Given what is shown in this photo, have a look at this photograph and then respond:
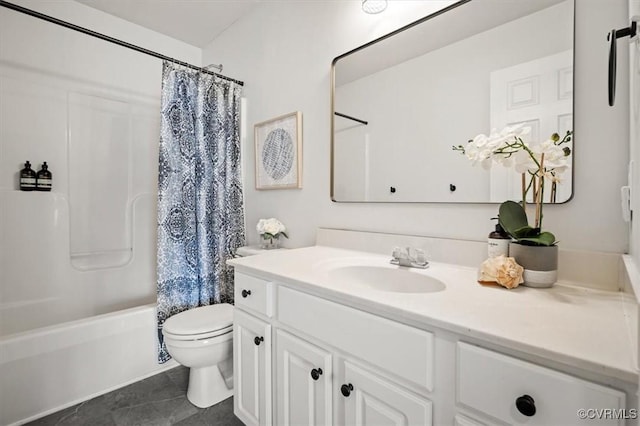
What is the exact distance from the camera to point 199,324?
5.08ft

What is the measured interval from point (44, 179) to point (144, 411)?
1.66m

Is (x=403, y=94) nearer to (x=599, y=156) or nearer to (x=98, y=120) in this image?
(x=599, y=156)

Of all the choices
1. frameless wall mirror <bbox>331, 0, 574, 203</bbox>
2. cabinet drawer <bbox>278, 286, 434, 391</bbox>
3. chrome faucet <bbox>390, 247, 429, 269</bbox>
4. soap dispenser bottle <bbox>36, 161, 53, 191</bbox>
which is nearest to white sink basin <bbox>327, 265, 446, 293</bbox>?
chrome faucet <bbox>390, 247, 429, 269</bbox>

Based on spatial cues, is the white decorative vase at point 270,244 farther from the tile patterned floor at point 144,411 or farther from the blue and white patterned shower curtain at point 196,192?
the tile patterned floor at point 144,411

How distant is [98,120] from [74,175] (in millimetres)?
464

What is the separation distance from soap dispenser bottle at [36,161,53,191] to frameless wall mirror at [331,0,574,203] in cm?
198

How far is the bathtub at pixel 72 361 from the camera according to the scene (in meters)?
1.40

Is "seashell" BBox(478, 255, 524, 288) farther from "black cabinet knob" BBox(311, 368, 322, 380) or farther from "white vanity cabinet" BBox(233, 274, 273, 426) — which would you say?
"white vanity cabinet" BBox(233, 274, 273, 426)

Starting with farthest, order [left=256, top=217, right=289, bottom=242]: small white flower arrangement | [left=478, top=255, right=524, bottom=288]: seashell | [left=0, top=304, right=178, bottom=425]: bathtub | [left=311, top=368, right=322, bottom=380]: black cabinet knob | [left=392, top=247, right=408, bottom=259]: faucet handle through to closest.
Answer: [left=256, top=217, right=289, bottom=242]: small white flower arrangement → [left=0, top=304, right=178, bottom=425]: bathtub → [left=392, top=247, right=408, bottom=259]: faucet handle → [left=311, top=368, right=322, bottom=380]: black cabinet knob → [left=478, top=255, right=524, bottom=288]: seashell

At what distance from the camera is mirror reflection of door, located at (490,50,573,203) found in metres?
0.95

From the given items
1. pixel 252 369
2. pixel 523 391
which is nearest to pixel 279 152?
pixel 252 369

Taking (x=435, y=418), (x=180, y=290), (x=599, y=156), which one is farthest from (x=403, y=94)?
(x=180, y=290)

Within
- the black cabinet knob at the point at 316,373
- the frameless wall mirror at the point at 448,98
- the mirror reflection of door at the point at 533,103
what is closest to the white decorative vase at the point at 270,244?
the frameless wall mirror at the point at 448,98

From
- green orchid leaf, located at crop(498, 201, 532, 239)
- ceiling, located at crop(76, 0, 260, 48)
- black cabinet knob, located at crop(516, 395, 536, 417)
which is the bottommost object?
black cabinet knob, located at crop(516, 395, 536, 417)
